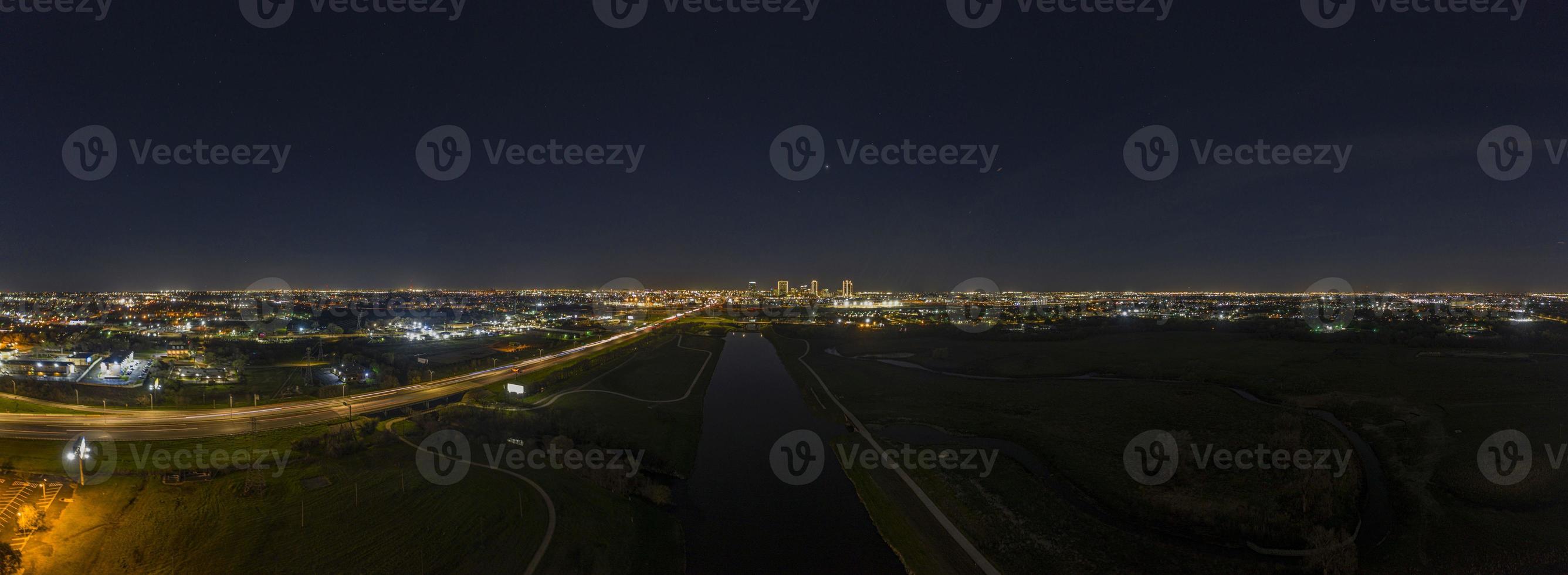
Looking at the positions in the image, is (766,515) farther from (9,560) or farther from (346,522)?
(9,560)

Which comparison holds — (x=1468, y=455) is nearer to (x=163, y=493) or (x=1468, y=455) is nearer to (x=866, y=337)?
(x=163, y=493)

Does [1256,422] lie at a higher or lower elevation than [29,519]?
higher

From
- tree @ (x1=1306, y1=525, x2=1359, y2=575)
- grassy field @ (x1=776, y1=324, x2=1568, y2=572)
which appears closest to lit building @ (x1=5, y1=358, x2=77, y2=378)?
grassy field @ (x1=776, y1=324, x2=1568, y2=572)

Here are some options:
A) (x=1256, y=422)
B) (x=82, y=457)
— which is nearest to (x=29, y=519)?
(x=82, y=457)

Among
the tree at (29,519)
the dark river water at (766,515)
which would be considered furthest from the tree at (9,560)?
the dark river water at (766,515)

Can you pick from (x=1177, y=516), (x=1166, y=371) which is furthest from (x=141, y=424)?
(x=1166, y=371)

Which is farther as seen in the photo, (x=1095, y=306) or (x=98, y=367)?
(x=1095, y=306)
